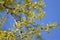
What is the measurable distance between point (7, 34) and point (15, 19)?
156mm

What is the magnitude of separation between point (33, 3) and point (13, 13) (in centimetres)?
13

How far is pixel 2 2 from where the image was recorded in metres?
1.16

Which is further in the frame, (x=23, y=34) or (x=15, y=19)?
(x=15, y=19)

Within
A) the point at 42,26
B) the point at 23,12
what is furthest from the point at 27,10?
the point at 42,26

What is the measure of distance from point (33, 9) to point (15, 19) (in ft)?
0.40

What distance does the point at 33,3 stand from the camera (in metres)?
1.22

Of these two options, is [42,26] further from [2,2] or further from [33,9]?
[2,2]

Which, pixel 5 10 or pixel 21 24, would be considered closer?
pixel 21 24

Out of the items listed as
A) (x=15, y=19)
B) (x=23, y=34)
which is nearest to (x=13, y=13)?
(x=15, y=19)

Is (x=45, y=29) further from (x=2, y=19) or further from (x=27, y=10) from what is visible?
(x=2, y=19)

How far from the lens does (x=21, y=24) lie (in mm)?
1152

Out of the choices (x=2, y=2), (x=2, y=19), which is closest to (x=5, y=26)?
(x=2, y=19)

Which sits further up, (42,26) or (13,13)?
(13,13)

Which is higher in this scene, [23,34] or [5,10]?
[5,10]
